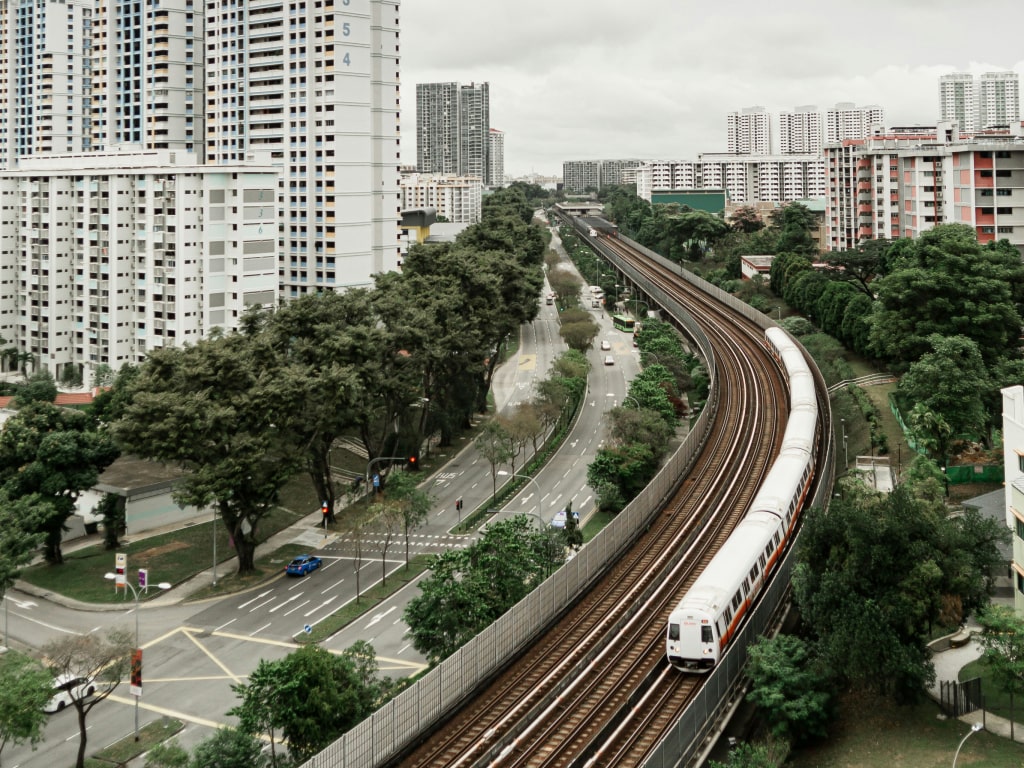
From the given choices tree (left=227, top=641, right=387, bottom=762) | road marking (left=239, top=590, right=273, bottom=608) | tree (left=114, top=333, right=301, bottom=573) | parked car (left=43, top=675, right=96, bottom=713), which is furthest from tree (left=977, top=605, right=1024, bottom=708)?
road marking (left=239, top=590, right=273, bottom=608)

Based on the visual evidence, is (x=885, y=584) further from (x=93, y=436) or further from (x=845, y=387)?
(x=845, y=387)

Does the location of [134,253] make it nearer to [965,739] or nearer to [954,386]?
[954,386]

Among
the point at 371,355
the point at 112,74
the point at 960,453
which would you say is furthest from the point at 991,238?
the point at 112,74

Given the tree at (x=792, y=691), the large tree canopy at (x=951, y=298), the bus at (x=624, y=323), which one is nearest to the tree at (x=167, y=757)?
the tree at (x=792, y=691)

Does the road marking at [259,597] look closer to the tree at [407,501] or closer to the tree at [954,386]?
the tree at [407,501]

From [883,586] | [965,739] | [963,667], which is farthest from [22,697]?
[963,667]
